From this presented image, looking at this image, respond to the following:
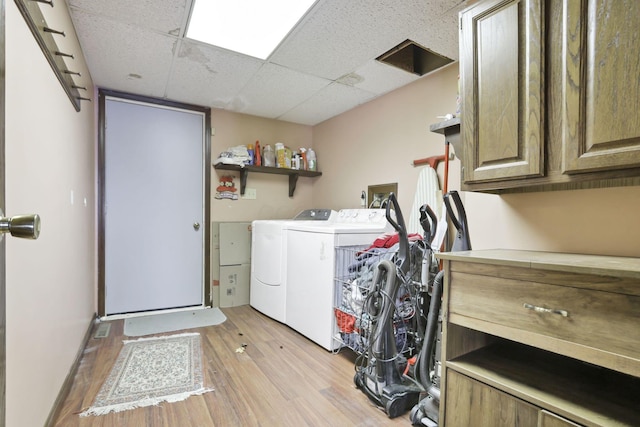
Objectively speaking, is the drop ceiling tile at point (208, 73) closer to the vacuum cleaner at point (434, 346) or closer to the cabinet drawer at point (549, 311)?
the vacuum cleaner at point (434, 346)

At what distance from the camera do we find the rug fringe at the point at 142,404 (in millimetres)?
1630

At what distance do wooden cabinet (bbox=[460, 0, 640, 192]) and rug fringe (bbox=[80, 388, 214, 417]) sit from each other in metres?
1.84

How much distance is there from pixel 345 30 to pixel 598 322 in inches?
75.2

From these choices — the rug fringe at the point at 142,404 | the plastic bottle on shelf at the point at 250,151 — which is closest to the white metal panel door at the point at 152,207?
the plastic bottle on shelf at the point at 250,151

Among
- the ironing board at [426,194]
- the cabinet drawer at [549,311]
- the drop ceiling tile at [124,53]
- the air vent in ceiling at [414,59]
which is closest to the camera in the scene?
the cabinet drawer at [549,311]

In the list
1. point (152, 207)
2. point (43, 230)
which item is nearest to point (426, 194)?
point (43, 230)

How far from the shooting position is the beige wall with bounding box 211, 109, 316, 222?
140 inches

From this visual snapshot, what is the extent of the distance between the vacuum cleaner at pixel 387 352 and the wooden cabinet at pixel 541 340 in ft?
1.52

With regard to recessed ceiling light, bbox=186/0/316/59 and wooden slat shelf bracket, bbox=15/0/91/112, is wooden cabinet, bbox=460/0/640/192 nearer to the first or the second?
recessed ceiling light, bbox=186/0/316/59

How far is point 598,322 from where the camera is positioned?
87 cm

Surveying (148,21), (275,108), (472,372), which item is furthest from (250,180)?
(472,372)

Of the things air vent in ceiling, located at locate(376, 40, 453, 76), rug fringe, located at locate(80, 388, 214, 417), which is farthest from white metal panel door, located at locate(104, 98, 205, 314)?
air vent in ceiling, located at locate(376, 40, 453, 76)

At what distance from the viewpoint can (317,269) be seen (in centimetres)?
244

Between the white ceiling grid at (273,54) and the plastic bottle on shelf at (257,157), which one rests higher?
the white ceiling grid at (273,54)
